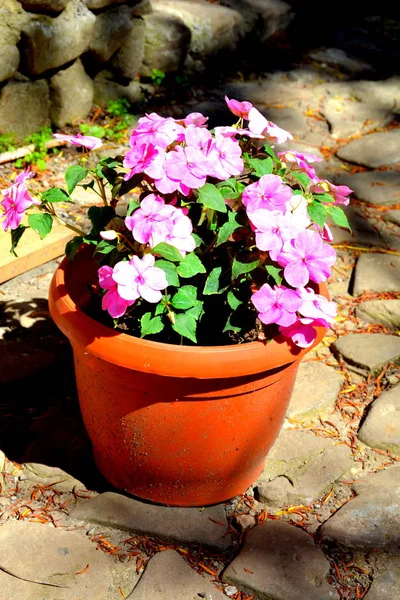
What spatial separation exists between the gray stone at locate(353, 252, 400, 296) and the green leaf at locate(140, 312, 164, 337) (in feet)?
4.44

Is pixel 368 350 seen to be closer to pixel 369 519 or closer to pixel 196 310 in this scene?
pixel 369 519

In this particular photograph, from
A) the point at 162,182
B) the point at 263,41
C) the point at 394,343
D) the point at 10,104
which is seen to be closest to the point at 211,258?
the point at 162,182

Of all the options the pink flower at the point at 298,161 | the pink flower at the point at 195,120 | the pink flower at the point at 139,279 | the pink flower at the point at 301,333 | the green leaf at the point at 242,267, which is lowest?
the pink flower at the point at 301,333

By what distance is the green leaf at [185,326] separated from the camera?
1604 mm

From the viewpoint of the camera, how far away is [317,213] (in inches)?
65.4

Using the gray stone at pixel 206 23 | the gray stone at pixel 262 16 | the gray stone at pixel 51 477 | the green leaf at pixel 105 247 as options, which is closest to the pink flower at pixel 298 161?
the green leaf at pixel 105 247

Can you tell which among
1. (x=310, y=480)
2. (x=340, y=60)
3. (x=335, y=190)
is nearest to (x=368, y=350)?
(x=310, y=480)

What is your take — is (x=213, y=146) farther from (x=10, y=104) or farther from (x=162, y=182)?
(x=10, y=104)

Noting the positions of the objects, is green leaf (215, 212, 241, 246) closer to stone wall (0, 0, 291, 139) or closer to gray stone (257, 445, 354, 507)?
gray stone (257, 445, 354, 507)

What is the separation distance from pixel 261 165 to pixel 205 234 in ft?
0.68

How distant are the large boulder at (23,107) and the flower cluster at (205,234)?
1798 mm

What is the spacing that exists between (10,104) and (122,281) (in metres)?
2.15

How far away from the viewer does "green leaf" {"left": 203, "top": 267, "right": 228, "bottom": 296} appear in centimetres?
164

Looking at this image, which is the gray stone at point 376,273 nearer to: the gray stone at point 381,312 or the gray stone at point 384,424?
the gray stone at point 381,312
